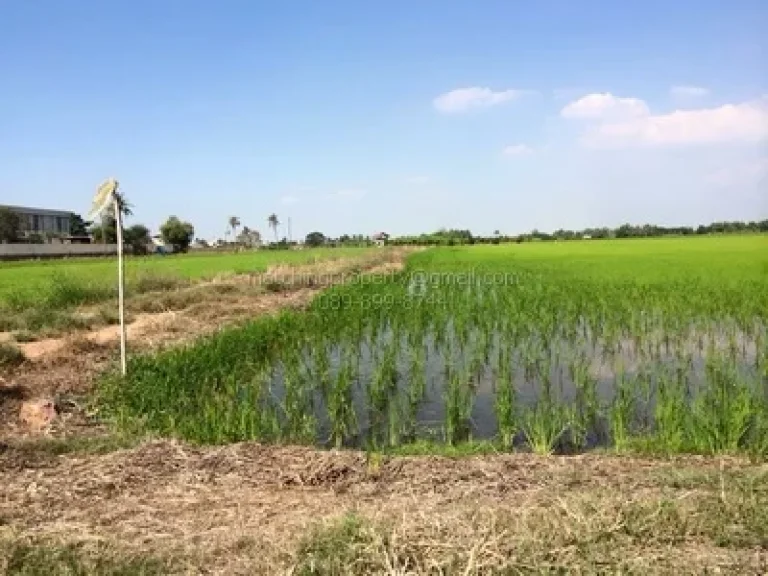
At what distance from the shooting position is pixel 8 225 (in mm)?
52750

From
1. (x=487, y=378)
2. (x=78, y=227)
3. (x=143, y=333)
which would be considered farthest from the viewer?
(x=78, y=227)

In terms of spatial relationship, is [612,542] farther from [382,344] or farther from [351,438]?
[382,344]

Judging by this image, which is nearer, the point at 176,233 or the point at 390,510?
the point at 390,510

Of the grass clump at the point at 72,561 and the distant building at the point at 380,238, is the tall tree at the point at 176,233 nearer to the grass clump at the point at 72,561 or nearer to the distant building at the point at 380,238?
the distant building at the point at 380,238

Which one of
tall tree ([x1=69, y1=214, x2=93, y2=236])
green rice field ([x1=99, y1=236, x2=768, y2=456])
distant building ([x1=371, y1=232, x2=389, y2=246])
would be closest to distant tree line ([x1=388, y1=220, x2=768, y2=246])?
distant building ([x1=371, y1=232, x2=389, y2=246])

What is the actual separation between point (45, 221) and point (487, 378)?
77.6m

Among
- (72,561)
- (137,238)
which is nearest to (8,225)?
Answer: (137,238)

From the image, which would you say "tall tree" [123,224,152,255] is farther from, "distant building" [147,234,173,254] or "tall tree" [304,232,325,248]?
"tall tree" [304,232,325,248]

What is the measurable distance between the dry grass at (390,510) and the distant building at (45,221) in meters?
68.5

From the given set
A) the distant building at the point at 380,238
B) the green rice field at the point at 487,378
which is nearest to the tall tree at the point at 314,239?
the distant building at the point at 380,238

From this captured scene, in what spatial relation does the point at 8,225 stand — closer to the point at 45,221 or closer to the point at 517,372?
the point at 45,221

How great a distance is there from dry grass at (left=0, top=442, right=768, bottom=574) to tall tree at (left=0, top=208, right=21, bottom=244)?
5486 cm

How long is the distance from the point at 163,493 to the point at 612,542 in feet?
8.99

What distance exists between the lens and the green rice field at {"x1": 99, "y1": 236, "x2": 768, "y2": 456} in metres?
5.68
